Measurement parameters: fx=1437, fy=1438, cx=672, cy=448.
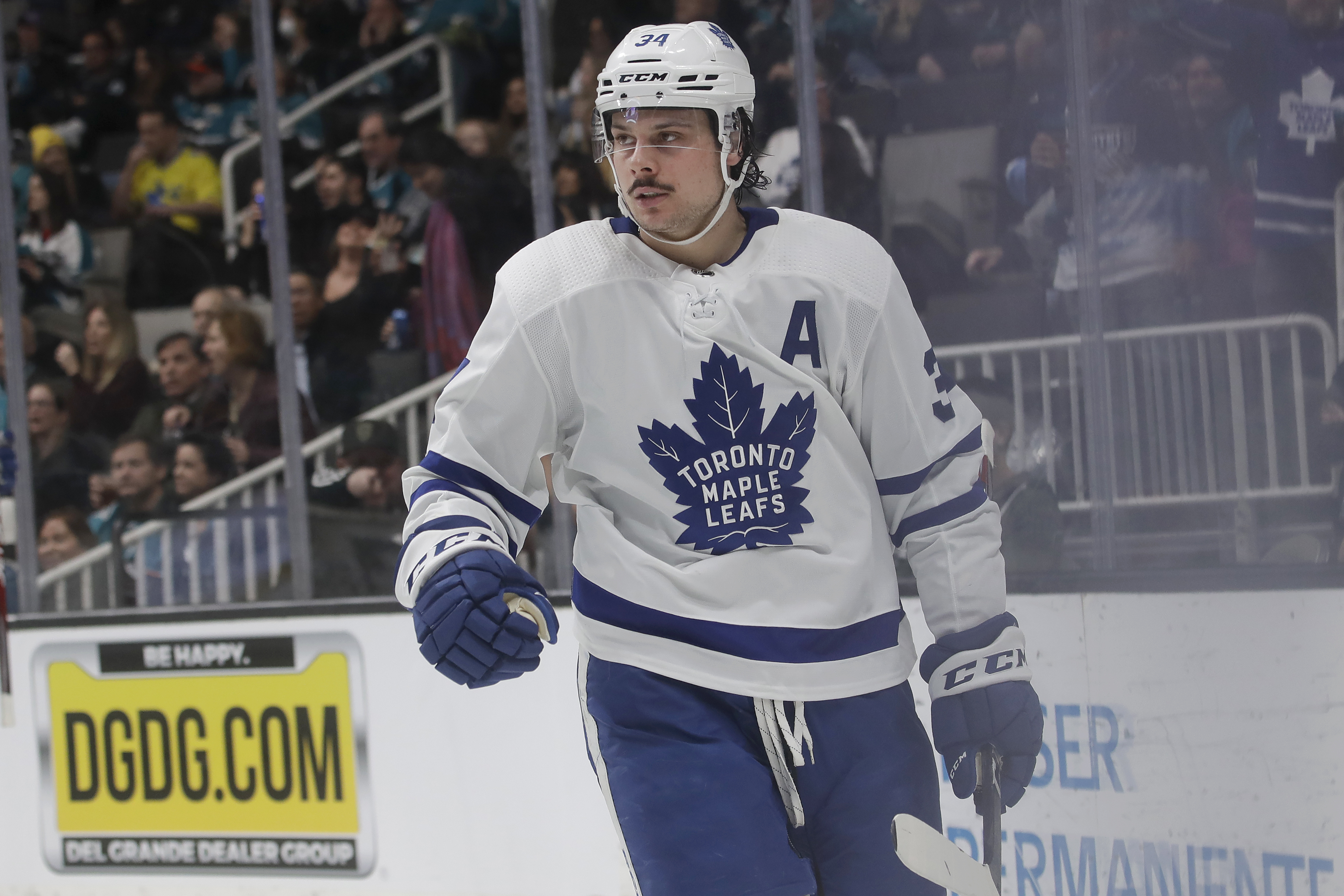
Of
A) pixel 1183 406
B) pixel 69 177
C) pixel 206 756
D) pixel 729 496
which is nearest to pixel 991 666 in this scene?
pixel 729 496

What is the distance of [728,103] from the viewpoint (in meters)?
1.62

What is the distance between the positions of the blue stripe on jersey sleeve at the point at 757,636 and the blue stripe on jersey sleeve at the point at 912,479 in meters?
0.14

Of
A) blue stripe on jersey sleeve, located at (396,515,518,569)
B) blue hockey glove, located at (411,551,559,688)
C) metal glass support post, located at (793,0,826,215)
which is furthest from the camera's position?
metal glass support post, located at (793,0,826,215)

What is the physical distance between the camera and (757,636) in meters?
1.55

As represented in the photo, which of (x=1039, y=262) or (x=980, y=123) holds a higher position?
(x=980, y=123)

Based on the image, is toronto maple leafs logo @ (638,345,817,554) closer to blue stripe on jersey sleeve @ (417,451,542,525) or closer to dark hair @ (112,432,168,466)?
blue stripe on jersey sleeve @ (417,451,542,525)

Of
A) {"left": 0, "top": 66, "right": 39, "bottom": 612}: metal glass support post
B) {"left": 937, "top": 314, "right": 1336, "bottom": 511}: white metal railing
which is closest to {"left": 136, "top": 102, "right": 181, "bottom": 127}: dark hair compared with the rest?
{"left": 0, "top": 66, "right": 39, "bottom": 612}: metal glass support post

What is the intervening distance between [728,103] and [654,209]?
15cm

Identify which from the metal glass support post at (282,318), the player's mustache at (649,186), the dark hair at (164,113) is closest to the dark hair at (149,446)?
the metal glass support post at (282,318)

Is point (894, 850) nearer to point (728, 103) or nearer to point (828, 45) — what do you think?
point (728, 103)

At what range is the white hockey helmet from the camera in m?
1.59

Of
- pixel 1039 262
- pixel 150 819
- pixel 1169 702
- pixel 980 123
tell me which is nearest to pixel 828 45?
pixel 980 123

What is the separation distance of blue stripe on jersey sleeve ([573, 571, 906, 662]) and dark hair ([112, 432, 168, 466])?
79.4 inches

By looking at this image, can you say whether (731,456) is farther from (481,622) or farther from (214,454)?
(214,454)
